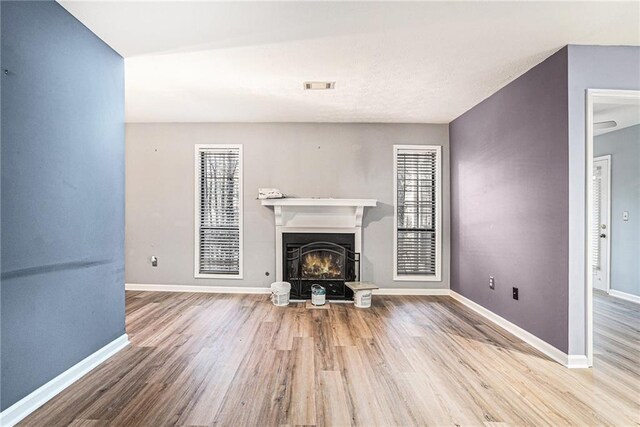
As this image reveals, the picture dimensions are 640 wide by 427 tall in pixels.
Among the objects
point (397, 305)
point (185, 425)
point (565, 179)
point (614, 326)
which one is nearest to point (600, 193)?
point (614, 326)

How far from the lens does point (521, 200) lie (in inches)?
115

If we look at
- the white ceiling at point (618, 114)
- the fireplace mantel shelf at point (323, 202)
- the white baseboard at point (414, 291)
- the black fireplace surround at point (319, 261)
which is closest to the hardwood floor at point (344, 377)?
the black fireplace surround at point (319, 261)

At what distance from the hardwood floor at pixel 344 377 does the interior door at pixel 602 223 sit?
155 centimetres

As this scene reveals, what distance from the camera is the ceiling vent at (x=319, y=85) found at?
123 inches

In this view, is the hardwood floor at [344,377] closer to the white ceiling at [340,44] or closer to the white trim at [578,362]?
the white trim at [578,362]

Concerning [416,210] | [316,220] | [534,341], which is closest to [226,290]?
[316,220]

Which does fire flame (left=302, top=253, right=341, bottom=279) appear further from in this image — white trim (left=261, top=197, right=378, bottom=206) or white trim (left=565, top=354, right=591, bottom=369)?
white trim (left=565, top=354, right=591, bottom=369)

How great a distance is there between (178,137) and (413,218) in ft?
12.4

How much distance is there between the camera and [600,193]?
185 inches

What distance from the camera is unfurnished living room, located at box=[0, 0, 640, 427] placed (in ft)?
6.10

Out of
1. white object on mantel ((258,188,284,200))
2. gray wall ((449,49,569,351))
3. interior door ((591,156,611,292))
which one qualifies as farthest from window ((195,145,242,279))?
interior door ((591,156,611,292))

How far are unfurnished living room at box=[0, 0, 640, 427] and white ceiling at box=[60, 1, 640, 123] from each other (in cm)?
2

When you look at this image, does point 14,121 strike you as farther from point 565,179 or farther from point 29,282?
point 565,179

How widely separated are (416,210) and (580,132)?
7.76ft
